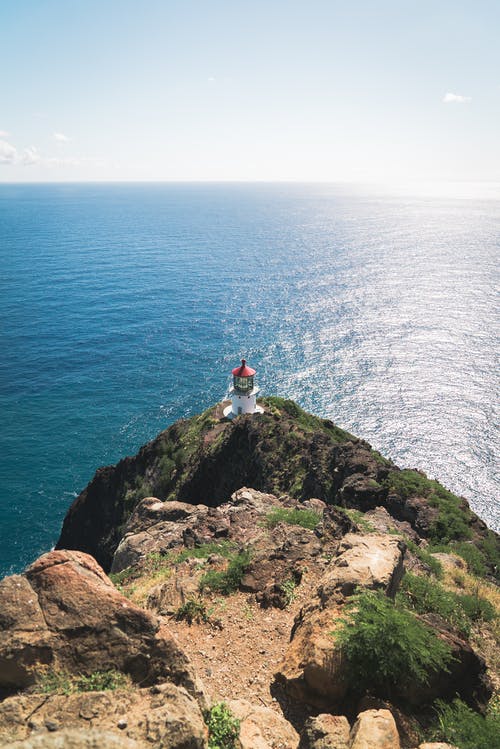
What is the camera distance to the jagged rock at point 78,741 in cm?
571

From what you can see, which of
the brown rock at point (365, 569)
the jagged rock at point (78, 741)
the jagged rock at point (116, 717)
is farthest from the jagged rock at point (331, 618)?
the jagged rock at point (78, 741)

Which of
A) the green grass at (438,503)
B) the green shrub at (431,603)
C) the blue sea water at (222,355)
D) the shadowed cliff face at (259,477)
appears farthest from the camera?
the blue sea water at (222,355)

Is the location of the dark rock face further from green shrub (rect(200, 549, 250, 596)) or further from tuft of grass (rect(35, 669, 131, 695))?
tuft of grass (rect(35, 669, 131, 695))

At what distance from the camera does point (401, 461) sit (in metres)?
60.8

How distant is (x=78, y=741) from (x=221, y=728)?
9.10 ft

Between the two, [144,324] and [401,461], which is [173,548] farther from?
[144,324]

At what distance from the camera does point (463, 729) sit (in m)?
7.85

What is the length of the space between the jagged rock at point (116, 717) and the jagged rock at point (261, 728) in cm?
A: 176

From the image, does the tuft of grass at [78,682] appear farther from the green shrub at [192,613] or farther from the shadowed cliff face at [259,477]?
the shadowed cliff face at [259,477]

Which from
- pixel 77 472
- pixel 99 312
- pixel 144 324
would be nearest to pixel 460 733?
pixel 77 472

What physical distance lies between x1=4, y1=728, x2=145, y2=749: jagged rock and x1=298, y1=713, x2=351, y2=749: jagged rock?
3.35 m

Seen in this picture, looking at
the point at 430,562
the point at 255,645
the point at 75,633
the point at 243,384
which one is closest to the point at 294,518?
the point at 430,562

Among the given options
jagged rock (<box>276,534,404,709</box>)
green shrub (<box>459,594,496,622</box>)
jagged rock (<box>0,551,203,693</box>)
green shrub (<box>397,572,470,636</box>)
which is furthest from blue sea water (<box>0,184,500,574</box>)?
green shrub (<box>459,594,496,622</box>)

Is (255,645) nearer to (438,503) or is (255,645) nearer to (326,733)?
(326,733)
